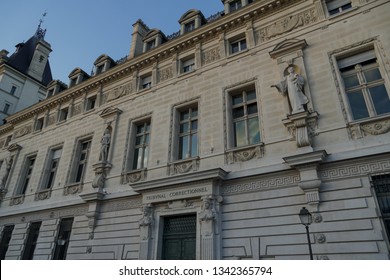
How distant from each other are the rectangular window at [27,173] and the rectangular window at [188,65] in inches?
472

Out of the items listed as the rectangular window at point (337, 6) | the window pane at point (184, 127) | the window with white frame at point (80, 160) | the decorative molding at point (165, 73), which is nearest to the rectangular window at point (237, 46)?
the decorative molding at point (165, 73)

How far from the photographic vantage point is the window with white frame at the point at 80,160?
15312mm

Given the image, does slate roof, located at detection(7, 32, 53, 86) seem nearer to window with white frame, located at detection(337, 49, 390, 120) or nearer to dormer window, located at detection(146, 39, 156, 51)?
dormer window, located at detection(146, 39, 156, 51)

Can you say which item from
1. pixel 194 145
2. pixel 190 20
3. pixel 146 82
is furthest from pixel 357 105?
pixel 146 82

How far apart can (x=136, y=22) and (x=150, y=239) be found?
14614mm

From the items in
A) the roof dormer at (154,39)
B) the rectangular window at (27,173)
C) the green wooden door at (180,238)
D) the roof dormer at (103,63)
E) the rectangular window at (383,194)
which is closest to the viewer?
the rectangular window at (383,194)

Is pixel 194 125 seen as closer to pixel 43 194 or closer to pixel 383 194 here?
pixel 383 194

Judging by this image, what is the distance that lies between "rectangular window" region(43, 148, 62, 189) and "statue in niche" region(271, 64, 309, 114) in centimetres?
1333

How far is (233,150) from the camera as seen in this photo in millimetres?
10508

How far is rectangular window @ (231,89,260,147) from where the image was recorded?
10.8m

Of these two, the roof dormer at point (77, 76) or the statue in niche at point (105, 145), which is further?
the roof dormer at point (77, 76)

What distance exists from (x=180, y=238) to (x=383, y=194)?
666cm

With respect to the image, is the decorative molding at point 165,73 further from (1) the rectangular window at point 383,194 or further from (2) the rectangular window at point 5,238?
(2) the rectangular window at point 5,238

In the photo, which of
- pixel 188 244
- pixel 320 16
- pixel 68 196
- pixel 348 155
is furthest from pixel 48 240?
pixel 320 16
